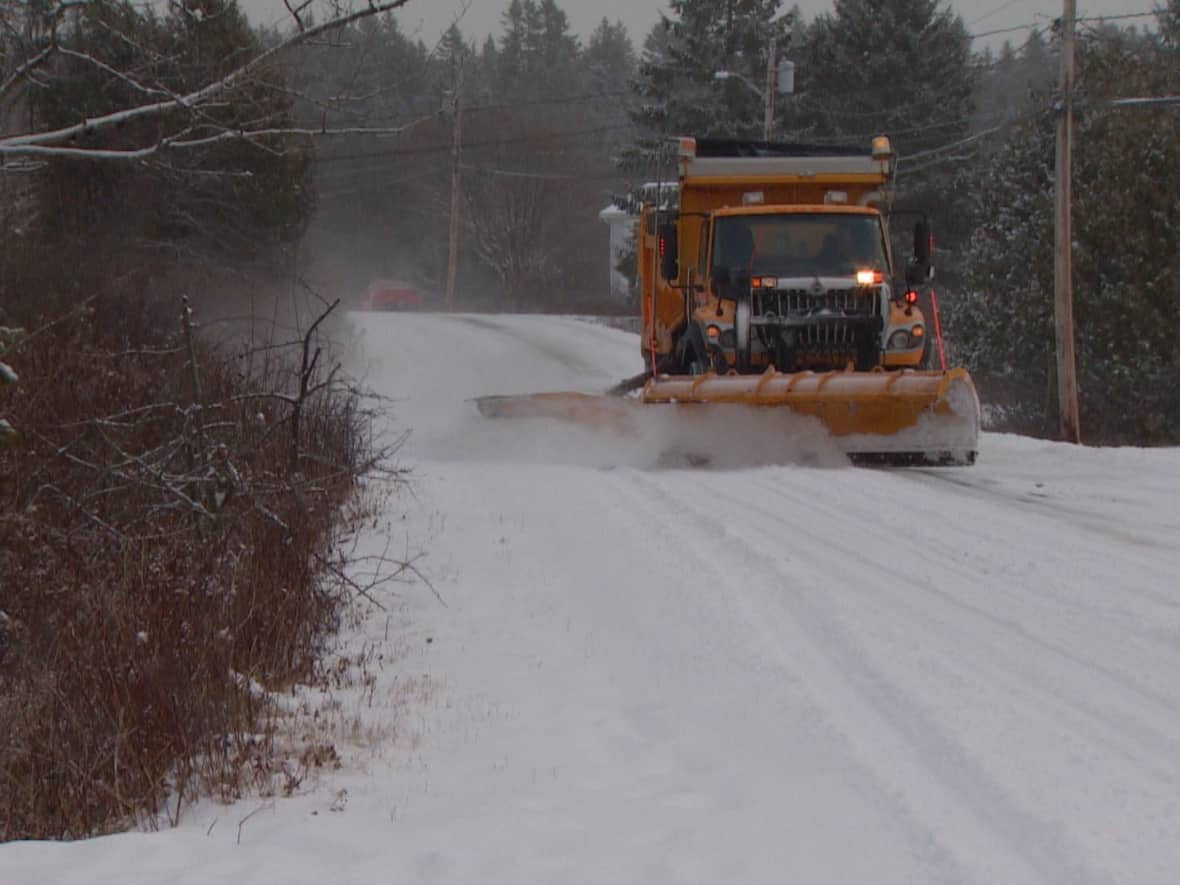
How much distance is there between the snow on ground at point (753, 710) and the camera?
3469mm

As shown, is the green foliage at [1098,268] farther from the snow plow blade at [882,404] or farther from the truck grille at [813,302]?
the snow plow blade at [882,404]

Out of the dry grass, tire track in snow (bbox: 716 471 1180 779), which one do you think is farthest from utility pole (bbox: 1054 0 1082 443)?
tire track in snow (bbox: 716 471 1180 779)

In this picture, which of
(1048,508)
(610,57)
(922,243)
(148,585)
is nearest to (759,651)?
(148,585)

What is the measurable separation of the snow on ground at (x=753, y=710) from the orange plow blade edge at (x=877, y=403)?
186cm

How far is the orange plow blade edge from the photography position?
10664mm

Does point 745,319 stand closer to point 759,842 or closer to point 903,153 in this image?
point 759,842

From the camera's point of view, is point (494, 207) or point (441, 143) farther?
point (441, 143)

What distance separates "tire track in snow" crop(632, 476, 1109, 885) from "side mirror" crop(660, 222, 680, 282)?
6.87m

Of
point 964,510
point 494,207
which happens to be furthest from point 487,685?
point 494,207

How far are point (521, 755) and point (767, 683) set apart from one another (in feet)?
3.33

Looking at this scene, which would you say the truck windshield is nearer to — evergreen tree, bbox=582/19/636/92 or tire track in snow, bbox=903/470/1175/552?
tire track in snow, bbox=903/470/1175/552

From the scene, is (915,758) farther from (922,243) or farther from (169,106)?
(922,243)

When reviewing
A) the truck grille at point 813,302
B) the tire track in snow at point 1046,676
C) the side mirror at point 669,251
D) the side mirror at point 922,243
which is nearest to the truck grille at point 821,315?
the truck grille at point 813,302

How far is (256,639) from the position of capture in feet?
18.3
